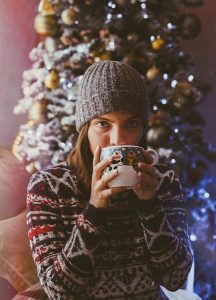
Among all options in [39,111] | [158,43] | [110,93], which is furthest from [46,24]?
[110,93]

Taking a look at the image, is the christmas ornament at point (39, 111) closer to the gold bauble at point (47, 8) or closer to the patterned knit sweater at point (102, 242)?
the gold bauble at point (47, 8)

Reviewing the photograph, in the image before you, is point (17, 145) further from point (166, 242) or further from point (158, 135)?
point (166, 242)

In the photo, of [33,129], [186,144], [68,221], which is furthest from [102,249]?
[33,129]

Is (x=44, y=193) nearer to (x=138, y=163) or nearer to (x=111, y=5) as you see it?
(x=138, y=163)

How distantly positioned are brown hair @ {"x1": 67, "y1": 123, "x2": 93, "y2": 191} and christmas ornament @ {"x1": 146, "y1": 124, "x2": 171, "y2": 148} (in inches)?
37.8

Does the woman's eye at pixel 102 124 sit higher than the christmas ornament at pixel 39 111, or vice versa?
the woman's eye at pixel 102 124

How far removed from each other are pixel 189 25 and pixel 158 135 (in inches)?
20.6

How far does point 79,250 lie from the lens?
2.60ft

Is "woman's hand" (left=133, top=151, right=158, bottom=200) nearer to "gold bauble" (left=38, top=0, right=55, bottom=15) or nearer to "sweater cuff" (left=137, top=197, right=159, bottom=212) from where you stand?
"sweater cuff" (left=137, top=197, right=159, bottom=212)

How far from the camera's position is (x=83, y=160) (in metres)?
0.96

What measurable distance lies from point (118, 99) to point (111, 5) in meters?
1.19

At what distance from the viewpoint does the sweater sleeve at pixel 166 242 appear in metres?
0.84

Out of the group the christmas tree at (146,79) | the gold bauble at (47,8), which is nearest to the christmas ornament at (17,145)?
the christmas tree at (146,79)

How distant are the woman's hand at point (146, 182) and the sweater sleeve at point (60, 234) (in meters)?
0.09
